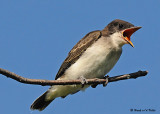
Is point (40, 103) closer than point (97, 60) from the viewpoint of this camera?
No

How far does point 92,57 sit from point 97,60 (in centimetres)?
17

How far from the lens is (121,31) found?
29.4 ft

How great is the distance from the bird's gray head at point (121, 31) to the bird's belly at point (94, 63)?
0.37m

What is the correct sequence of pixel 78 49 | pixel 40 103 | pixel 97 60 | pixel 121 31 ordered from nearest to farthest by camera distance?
pixel 97 60 → pixel 121 31 → pixel 78 49 → pixel 40 103

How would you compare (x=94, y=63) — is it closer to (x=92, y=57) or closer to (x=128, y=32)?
(x=92, y=57)

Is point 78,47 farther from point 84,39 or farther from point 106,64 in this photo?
point 106,64

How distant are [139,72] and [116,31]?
213 cm

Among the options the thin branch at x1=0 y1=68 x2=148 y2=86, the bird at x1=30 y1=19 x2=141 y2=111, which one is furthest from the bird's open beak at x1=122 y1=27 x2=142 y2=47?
the thin branch at x1=0 y1=68 x2=148 y2=86

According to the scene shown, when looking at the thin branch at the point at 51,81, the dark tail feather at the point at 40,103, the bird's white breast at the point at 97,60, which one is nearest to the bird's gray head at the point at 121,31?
the bird's white breast at the point at 97,60

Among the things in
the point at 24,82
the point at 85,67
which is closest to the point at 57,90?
the point at 85,67

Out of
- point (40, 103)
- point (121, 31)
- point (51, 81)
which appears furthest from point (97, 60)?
point (51, 81)

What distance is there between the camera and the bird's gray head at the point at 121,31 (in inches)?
345

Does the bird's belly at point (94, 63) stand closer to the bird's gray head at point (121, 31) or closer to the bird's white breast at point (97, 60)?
the bird's white breast at point (97, 60)

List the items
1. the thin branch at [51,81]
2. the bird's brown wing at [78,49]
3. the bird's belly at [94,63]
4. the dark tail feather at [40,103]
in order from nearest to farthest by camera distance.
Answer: the thin branch at [51,81] → the bird's belly at [94,63] → the bird's brown wing at [78,49] → the dark tail feather at [40,103]
